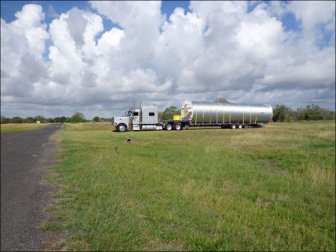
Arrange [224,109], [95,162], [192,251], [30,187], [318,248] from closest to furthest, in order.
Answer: [192,251], [318,248], [30,187], [95,162], [224,109]

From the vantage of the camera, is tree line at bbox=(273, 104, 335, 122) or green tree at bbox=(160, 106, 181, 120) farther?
tree line at bbox=(273, 104, 335, 122)

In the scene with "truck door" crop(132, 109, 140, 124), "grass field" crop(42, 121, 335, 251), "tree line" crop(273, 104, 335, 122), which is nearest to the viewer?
"grass field" crop(42, 121, 335, 251)

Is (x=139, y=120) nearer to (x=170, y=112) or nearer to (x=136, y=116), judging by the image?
(x=136, y=116)

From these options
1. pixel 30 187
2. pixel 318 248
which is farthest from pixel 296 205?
pixel 30 187

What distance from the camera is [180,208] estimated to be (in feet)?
28.9

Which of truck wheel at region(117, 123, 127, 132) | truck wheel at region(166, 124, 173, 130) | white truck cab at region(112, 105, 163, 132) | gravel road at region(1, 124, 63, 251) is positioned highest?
white truck cab at region(112, 105, 163, 132)

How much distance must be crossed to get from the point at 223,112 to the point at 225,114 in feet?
1.91

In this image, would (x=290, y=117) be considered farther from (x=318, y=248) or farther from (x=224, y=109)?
(x=318, y=248)

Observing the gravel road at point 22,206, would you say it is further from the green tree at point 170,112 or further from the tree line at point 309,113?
the tree line at point 309,113

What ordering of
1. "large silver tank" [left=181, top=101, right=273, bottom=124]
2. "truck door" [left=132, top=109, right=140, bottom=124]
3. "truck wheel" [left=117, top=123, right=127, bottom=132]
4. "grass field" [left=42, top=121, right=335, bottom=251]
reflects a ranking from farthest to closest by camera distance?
"large silver tank" [left=181, top=101, right=273, bottom=124]
"truck door" [left=132, top=109, right=140, bottom=124]
"truck wheel" [left=117, top=123, right=127, bottom=132]
"grass field" [left=42, top=121, right=335, bottom=251]

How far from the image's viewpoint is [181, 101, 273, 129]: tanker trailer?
46469 mm

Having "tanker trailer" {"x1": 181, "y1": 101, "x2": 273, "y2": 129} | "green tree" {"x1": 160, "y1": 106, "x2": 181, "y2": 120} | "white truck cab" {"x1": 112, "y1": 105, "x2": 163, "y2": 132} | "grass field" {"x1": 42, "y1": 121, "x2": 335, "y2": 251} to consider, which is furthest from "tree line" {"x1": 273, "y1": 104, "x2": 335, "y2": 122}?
"grass field" {"x1": 42, "y1": 121, "x2": 335, "y2": 251}

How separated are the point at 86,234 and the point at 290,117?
92.6m

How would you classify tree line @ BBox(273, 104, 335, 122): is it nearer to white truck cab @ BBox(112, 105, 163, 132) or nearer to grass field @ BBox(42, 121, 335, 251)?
white truck cab @ BBox(112, 105, 163, 132)
